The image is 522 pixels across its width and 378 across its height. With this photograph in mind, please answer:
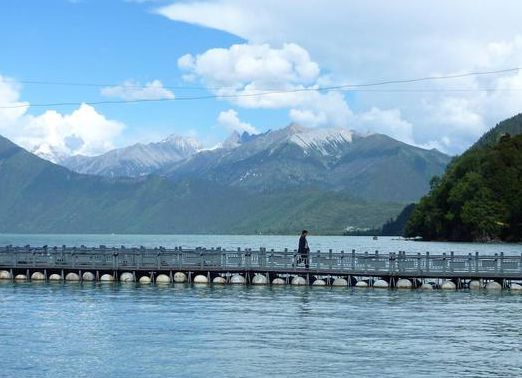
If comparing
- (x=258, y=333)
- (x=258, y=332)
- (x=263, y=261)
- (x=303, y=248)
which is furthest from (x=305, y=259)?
(x=258, y=333)

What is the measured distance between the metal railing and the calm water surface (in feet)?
9.09

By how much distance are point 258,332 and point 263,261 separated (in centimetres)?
2719

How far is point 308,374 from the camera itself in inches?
1284

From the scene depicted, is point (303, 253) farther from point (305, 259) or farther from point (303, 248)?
point (305, 259)

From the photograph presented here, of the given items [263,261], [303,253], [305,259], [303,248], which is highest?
[303,248]

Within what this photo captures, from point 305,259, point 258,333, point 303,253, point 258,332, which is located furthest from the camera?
point 305,259

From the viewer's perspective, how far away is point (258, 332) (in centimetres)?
4303

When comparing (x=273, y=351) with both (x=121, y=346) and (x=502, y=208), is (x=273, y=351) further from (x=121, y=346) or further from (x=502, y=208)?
(x=502, y=208)

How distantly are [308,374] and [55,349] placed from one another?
39.6ft

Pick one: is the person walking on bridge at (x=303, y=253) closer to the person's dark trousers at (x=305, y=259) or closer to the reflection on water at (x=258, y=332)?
the person's dark trousers at (x=305, y=259)

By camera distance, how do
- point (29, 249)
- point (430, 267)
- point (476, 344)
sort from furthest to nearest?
1. point (29, 249)
2. point (430, 267)
3. point (476, 344)

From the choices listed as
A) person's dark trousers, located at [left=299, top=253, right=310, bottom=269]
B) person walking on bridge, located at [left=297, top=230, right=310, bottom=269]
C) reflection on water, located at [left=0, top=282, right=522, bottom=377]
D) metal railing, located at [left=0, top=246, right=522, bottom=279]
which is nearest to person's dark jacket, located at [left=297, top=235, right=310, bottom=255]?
person walking on bridge, located at [left=297, top=230, right=310, bottom=269]

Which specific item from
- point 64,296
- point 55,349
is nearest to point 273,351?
point 55,349

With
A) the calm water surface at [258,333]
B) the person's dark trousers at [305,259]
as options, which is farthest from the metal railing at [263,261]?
the calm water surface at [258,333]
